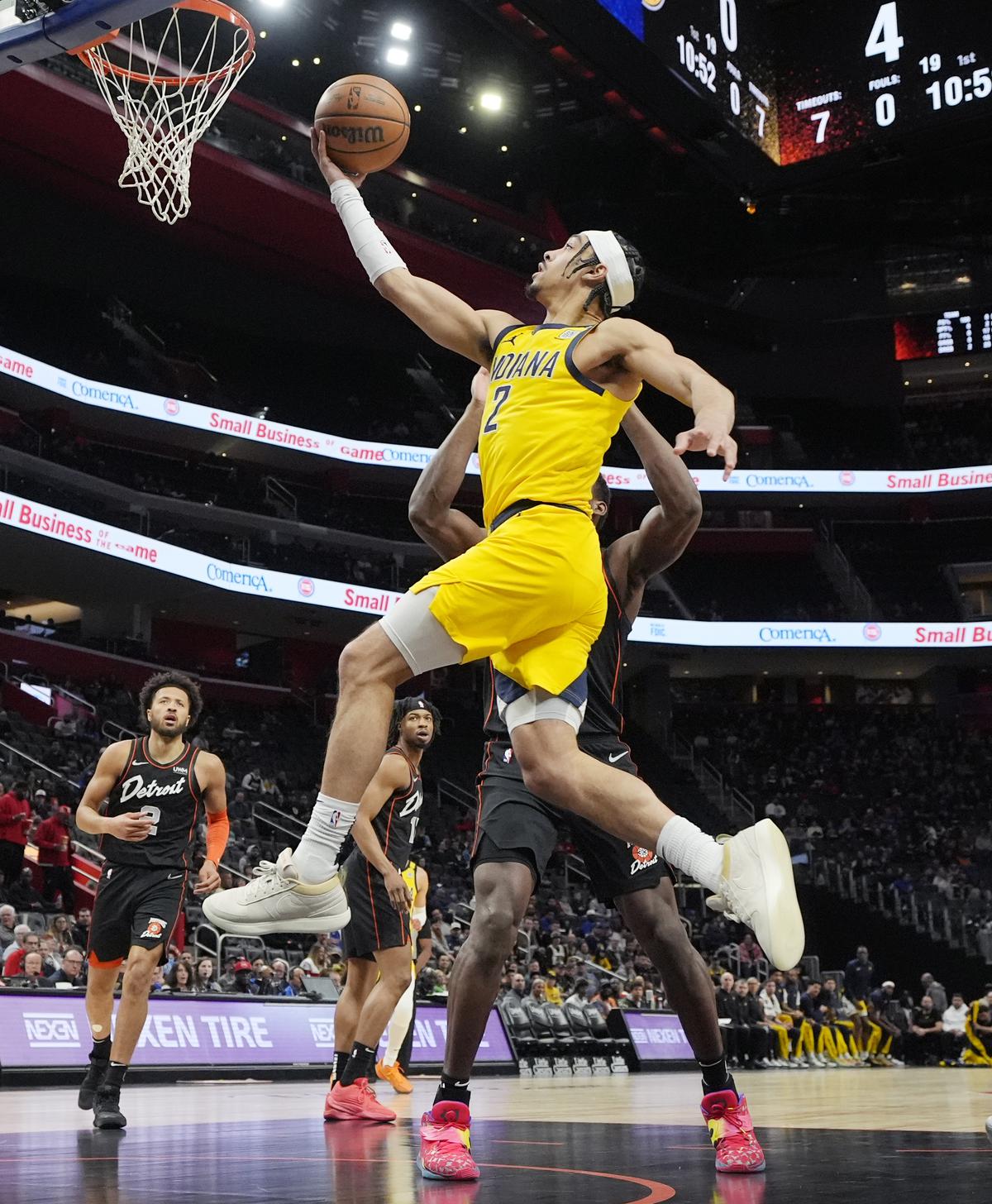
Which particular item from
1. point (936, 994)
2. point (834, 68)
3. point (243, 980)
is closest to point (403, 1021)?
point (243, 980)

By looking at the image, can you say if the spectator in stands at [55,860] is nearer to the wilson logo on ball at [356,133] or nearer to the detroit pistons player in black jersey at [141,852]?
the detroit pistons player in black jersey at [141,852]

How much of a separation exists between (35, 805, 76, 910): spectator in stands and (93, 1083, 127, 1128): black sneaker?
9.77 metres

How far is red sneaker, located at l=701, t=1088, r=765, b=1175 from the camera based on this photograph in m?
4.05

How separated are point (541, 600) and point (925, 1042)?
18265 millimetres

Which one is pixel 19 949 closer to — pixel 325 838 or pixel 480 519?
pixel 325 838

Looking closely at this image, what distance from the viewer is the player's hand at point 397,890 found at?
21.1 feet

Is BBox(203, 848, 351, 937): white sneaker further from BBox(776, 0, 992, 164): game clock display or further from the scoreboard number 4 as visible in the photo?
the scoreboard number 4

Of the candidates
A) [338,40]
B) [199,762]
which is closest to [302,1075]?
[199,762]

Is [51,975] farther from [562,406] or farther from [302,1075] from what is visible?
[562,406]

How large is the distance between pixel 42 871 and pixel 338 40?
63.6ft

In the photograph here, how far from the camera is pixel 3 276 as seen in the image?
30125 millimetres

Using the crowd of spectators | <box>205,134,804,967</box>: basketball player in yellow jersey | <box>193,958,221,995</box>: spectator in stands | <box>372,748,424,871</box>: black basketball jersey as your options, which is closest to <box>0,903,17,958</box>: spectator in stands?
<box>193,958,221,995</box>: spectator in stands

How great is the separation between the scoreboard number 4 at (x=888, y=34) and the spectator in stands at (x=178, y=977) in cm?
1233

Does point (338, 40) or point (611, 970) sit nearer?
point (611, 970)
